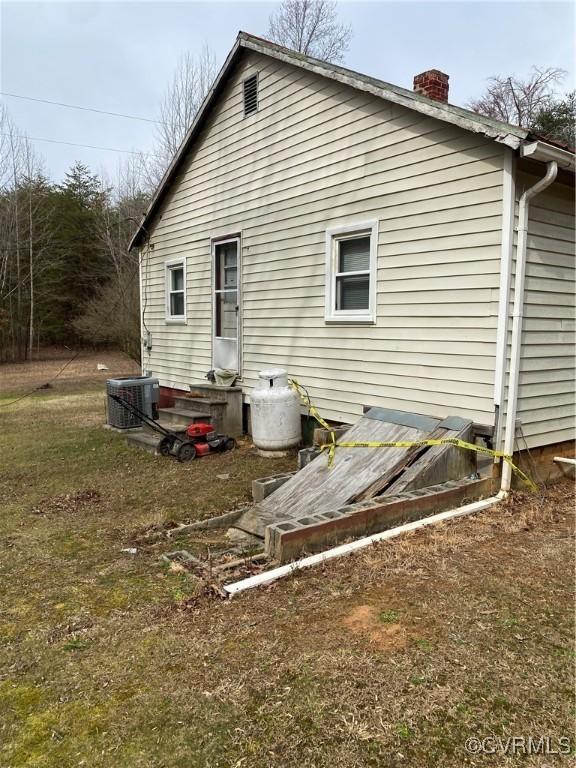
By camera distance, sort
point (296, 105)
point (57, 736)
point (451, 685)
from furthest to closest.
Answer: point (296, 105) < point (451, 685) < point (57, 736)

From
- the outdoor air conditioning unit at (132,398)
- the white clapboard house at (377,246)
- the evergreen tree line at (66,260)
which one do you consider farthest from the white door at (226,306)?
the evergreen tree line at (66,260)

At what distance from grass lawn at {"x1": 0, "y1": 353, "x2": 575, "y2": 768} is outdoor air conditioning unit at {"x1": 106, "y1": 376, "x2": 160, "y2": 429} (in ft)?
14.9

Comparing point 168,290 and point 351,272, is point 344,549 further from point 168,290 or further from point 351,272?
point 168,290

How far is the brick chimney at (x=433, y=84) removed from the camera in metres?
6.77

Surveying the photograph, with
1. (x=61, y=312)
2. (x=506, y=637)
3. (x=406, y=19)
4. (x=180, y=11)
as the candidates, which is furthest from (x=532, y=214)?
(x=61, y=312)

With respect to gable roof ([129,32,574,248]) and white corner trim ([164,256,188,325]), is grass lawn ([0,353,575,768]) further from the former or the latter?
white corner trim ([164,256,188,325])

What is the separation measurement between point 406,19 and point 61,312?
3052cm

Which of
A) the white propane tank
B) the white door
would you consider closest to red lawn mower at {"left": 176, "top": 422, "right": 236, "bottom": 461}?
the white propane tank

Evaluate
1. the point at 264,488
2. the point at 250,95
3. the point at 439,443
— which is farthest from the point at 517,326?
the point at 250,95

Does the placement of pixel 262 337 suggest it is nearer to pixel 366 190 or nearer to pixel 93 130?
pixel 366 190

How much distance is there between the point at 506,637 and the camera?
2736 millimetres

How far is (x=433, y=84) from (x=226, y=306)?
469 centimetres

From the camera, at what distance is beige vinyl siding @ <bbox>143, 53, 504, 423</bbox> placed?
209 inches

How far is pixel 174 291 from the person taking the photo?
1090 cm
